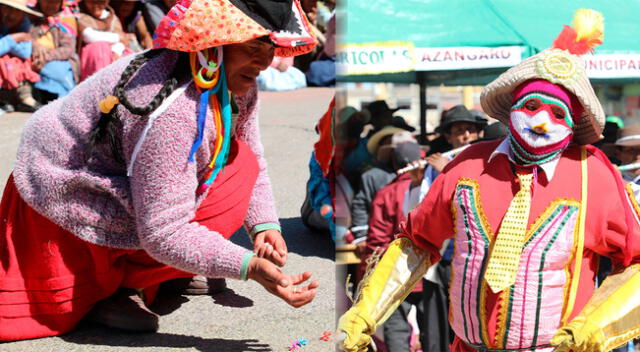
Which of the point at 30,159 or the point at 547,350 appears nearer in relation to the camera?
the point at 547,350

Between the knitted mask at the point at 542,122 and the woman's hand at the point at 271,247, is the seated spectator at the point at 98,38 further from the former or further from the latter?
the knitted mask at the point at 542,122

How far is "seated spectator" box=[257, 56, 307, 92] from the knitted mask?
22.9 ft

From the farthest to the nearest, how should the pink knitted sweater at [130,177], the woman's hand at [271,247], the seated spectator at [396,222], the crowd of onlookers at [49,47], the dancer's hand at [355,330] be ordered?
the crowd of onlookers at [49,47] → the seated spectator at [396,222] → the woman's hand at [271,247] → the pink knitted sweater at [130,177] → the dancer's hand at [355,330]

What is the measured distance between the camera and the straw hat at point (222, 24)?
2697 mm

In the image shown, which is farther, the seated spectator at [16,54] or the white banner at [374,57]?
the seated spectator at [16,54]

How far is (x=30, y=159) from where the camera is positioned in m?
3.04

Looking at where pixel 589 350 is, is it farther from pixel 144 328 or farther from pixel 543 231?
pixel 144 328

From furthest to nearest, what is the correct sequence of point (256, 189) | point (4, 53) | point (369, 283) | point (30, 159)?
point (4, 53)
point (256, 189)
point (30, 159)
point (369, 283)

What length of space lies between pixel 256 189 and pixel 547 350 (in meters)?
1.44

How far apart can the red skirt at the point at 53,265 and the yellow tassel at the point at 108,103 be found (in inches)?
20.2

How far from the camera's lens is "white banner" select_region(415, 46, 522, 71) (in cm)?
619

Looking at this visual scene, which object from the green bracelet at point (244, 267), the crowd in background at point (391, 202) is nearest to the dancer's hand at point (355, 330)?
the green bracelet at point (244, 267)

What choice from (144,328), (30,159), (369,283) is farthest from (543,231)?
(30,159)

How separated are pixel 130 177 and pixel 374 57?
3532 mm
